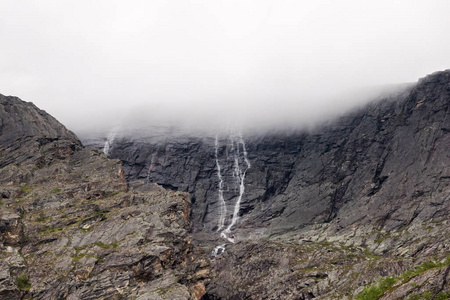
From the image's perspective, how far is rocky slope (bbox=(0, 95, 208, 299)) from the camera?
130375mm

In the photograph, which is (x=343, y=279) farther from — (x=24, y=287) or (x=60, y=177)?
(x=60, y=177)

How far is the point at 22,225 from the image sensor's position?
498ft

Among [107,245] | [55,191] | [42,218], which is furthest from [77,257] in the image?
[55,191]

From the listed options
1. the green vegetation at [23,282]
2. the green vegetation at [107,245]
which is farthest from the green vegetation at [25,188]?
the green vegetation at [23,282]

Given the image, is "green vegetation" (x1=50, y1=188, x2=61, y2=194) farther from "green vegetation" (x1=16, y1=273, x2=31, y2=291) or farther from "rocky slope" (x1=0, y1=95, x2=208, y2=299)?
"green vegetation" (x1=16, y1=273, x2=31, y2=291)

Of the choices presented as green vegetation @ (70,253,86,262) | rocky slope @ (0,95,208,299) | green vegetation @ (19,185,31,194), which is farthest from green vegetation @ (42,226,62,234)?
green vegetation @ (19,185,31,194)

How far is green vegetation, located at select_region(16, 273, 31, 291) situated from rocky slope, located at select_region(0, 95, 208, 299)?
272 millimetres

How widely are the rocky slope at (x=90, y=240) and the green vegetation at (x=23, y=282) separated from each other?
272mm

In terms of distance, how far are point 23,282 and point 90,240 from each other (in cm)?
2609

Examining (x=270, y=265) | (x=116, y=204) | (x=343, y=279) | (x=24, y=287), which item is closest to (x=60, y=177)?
(x=116, y=204)

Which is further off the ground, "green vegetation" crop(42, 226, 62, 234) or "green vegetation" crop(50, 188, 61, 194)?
"green vegetation" crop(50, 188, 61, 194)

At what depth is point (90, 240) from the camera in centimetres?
15088

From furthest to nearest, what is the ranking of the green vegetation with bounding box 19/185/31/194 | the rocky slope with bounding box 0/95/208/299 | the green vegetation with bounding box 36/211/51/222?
the green vegetation with bounding box 19/185/31/194, the green vegetation with bounding box 36/211/51/222, the rocky slope with bounding box 0/95/208/299

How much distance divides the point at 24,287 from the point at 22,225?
29570mm
